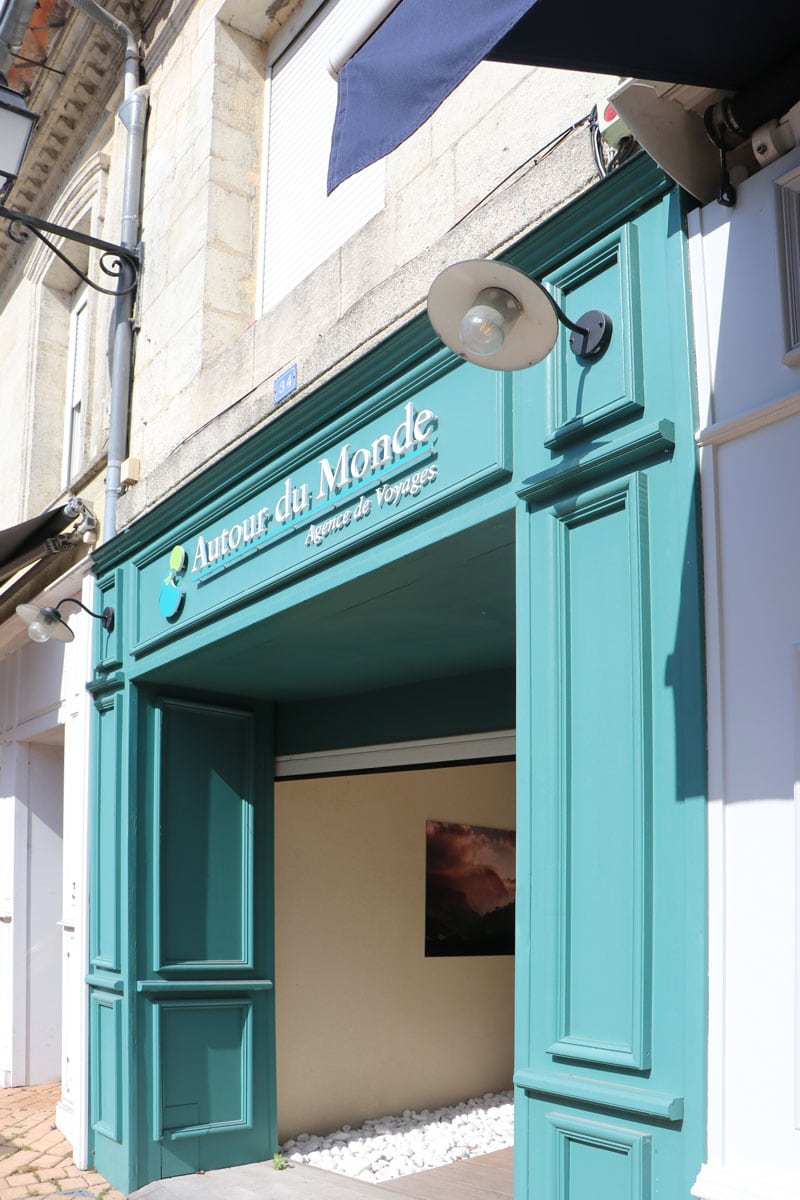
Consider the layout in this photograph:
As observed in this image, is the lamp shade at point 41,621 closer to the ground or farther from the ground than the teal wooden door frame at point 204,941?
farther from the ground

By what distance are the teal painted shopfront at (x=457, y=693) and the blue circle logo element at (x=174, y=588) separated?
0.03 m

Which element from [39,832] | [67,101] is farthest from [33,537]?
[67,101]

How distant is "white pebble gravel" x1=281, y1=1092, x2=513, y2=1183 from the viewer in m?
7.20

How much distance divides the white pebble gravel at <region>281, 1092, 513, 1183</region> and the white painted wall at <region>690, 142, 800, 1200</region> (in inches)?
186

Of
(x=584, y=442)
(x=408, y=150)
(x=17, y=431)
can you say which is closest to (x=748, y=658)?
(x=584, y=442)

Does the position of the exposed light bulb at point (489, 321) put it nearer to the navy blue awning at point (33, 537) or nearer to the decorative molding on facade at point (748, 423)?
the decorative molding on facade at point (748, 423)

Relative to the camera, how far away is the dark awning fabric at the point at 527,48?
2.50 m

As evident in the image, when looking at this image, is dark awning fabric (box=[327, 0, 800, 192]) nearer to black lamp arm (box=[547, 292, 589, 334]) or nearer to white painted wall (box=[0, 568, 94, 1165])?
black lamp arm (box=[547, 292, 589, 334])

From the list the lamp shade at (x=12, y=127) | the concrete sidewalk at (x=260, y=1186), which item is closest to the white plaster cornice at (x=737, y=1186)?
the concrete sidewalk at (x=260, y=1186)

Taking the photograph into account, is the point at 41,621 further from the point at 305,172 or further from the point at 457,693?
the point at 305,172

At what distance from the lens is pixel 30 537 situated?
795 cm

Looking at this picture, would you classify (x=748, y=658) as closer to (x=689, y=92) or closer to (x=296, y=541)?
(x=689, y=92)

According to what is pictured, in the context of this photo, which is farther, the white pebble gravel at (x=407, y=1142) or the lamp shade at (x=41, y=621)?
the lamp shade at (x=41, y=621)

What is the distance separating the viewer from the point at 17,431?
34.9ft
